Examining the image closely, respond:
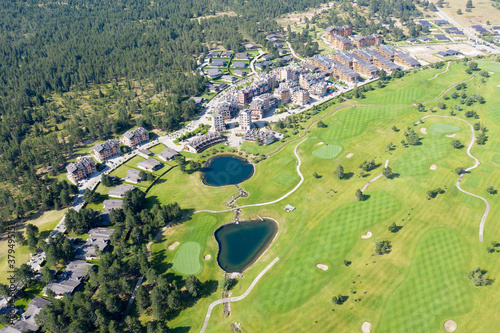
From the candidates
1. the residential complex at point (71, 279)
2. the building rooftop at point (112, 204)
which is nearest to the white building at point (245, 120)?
the building rooftop at point (112, 204)

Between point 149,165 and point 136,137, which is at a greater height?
point 136,137

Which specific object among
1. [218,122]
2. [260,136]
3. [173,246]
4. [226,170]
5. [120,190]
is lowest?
[173,246]

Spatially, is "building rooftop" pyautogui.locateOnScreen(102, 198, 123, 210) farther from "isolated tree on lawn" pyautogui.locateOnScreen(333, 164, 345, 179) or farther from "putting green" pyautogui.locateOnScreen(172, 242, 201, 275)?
"isolated tree on lawn" pyautogui.locateOnScreen(333, 164, 345, 179)

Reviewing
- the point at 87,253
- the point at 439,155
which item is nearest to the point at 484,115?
the point at 439,155

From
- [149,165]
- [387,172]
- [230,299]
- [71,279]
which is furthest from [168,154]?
[387,172]

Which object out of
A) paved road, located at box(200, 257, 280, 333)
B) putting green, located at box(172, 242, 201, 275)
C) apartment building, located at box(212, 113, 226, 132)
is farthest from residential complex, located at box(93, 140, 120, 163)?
paved road, located at box(200, 257, 280, 333)

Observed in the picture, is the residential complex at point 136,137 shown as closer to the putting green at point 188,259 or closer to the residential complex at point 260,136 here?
the residential complex at point 260,136

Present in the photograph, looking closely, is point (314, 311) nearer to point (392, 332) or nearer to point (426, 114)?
point (392, 332)

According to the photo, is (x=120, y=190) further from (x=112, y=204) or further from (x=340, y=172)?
(x=340, y=172)
